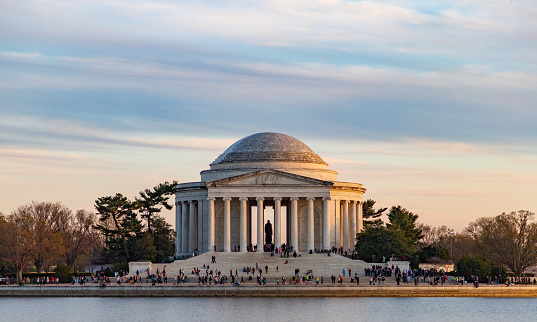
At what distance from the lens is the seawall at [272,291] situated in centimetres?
9875

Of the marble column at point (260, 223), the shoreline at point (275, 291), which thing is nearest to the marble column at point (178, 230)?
the marble column at point (260, 223)

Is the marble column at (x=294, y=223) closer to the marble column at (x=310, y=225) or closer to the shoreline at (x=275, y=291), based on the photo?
the marble column at (x=310, y=225)

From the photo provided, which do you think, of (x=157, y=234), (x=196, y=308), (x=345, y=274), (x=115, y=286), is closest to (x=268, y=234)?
(x=157, y=234)

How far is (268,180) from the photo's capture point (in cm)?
12531

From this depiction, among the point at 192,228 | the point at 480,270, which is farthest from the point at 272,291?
the point at 192,228

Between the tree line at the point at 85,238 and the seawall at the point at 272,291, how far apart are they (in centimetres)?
1238

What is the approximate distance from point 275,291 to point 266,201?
125 ft

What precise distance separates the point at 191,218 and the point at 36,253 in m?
20.2

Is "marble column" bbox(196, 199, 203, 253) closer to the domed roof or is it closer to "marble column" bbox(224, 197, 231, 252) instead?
"marble column" bbox(224, 197, 231, 252)

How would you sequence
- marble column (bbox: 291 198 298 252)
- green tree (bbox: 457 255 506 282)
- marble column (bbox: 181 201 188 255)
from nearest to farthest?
1. green tree (bbox: 457 255 506 282)
2. marble column (bbox: 291 198 298 252)
3. marble column (bbox: 181 201 188 255)

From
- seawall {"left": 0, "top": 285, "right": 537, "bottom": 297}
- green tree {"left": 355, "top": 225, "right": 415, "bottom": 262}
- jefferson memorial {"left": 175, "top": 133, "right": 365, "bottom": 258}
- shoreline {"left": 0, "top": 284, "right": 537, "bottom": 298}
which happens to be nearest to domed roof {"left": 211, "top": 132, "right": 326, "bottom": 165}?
jefferson memorial {"left": 175, "top": 133, "right": 365, "bottom": 258}

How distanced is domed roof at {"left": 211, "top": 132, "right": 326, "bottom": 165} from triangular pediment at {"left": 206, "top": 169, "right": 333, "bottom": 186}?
780 centimetres

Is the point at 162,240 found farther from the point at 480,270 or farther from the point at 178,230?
the point at 480,270

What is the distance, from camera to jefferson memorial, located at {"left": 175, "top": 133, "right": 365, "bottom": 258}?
125m
